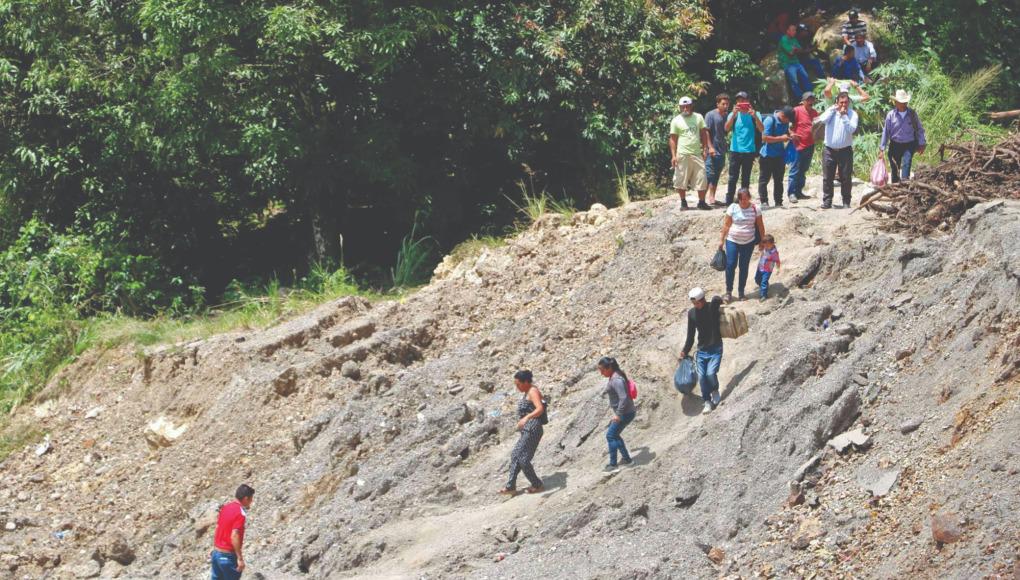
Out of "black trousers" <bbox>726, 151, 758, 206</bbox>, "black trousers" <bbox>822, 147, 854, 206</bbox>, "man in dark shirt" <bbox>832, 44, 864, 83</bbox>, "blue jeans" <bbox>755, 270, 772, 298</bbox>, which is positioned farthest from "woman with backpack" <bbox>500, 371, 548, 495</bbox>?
"man in dark shirt" <bbox>832, 44, 864, 83</bbox>

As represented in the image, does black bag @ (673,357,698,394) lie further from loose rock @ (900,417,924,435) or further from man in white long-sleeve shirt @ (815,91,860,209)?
man in white long-sleeve shirt @ (815,91,860,209)

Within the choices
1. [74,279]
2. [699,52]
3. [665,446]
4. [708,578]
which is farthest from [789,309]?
[74,279]

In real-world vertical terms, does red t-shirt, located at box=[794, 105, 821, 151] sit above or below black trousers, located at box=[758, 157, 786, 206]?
above

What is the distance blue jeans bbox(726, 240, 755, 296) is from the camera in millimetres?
12156

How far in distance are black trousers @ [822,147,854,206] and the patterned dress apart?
16.3ft

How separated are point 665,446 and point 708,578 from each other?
2156mm

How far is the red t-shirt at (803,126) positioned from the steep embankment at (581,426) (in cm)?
75

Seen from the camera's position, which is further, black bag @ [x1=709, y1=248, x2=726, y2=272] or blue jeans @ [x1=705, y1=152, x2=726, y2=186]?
blue jeans @ [x1=705, y1=152, x2=726, y2=186]

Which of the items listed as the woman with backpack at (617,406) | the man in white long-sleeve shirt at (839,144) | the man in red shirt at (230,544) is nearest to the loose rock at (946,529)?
the woman with backpack at (617,406)

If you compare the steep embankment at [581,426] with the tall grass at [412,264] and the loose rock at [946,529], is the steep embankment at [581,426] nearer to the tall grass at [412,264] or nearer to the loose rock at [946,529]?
the loose rock at [946,529]

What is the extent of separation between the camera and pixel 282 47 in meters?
16.1

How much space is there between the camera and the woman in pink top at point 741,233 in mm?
11953

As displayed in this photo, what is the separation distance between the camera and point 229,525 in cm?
992

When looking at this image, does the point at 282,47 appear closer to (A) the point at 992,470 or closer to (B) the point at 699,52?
(B) the point at 699,52
